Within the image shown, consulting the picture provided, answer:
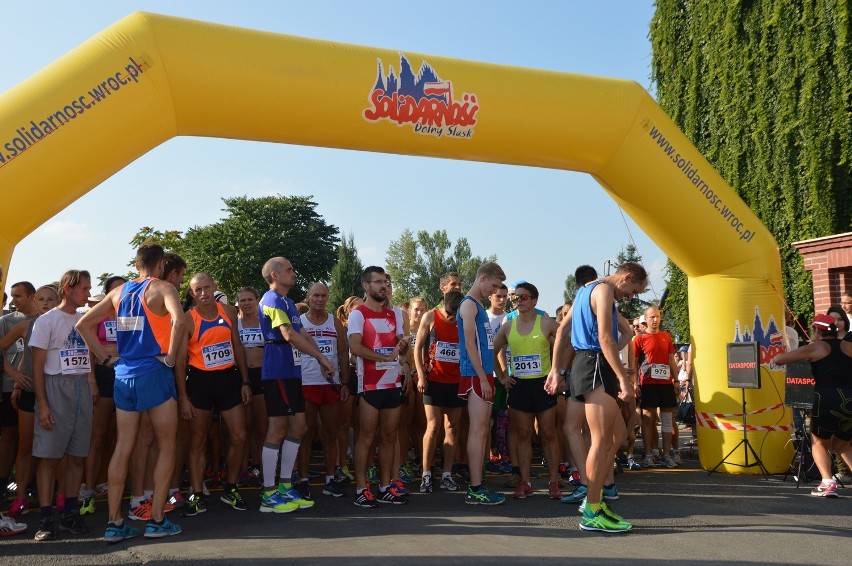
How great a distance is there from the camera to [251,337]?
850 centimetres

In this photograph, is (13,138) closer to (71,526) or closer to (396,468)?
(71,526)

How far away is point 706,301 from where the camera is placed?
31.2 feet

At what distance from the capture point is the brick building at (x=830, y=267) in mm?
12966

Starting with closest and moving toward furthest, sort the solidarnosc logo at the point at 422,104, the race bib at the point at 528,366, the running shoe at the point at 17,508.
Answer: the running shoe at the point at 17,508 → the solidarnosc logo at the point at 422,104 → the race bib at the point at 528,366

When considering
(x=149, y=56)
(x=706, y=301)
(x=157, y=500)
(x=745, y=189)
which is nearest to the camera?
(x=157, y=500)

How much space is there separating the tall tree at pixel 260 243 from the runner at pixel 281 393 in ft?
161

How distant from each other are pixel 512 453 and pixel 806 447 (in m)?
3.19

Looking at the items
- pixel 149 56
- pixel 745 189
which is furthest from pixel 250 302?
pixel 745 189

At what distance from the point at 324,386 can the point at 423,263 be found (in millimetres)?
96029

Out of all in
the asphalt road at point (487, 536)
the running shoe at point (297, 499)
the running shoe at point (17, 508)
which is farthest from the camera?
the running shoe at point (297, 499)

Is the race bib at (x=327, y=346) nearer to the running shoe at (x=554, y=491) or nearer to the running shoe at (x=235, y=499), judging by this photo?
the running shoe at (x=235, y=499)

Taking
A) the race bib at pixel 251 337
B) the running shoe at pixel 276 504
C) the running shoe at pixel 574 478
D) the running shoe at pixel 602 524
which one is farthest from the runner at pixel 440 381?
the running shoe at pixel 602 524

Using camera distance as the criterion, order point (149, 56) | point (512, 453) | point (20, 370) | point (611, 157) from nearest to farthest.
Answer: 1. point (149, 56)
2. point (20, 370)
3. point (512, 453)
4. point (611, 157)

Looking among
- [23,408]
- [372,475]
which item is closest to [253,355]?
[372,475]
